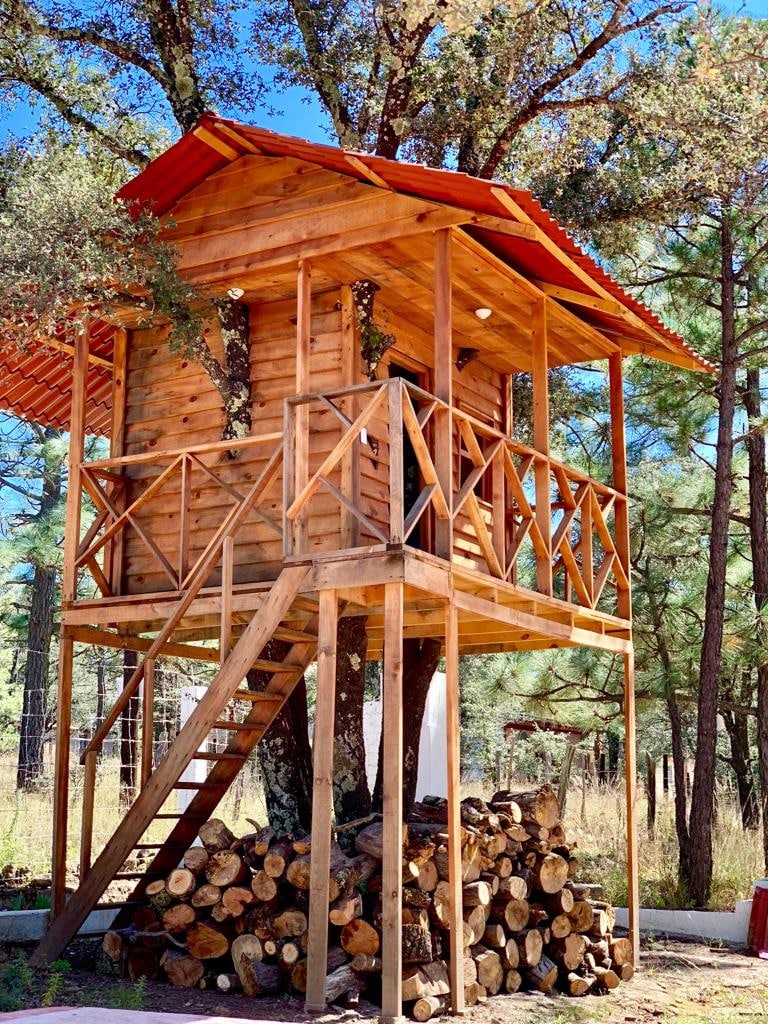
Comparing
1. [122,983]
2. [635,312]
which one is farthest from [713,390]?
[122,983]

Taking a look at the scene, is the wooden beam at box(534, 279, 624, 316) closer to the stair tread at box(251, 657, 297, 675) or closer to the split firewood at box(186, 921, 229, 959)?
the stair tread at box(251, 657, 297, 675)

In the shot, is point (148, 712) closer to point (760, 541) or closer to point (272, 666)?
point (272, 666)

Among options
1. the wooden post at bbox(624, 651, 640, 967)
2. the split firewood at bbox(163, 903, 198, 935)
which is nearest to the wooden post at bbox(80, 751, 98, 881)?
the split firewood at bbox(163, 903, 198, 935)

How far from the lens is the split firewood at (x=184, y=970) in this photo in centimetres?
862

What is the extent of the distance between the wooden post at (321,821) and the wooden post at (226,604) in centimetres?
96

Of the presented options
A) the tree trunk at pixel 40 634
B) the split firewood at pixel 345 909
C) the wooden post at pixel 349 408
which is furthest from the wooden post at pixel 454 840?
the tree trunk at pixel 40 634

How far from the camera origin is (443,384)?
345 inches

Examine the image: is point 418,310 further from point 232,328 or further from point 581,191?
Answer: point 581,191

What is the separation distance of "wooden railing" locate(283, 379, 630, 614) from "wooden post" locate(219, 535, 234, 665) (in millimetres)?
695

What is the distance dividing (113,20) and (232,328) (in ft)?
13.7

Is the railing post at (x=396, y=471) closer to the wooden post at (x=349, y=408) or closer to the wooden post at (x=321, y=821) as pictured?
the wooden post at (x=321, y=821)

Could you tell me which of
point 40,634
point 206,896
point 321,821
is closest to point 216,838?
point 206,896

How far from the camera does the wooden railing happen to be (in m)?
8.31

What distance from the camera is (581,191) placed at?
44.8ft
